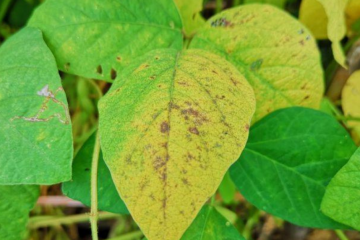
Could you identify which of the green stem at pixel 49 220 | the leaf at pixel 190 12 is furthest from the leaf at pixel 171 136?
the green stem at pixel 49 220

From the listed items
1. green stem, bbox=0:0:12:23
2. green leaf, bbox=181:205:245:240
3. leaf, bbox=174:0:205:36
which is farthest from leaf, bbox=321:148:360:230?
green stem, bbox=0:0:12:23

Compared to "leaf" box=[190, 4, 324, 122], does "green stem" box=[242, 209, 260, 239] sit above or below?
below

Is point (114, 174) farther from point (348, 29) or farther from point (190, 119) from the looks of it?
point (348, 29)

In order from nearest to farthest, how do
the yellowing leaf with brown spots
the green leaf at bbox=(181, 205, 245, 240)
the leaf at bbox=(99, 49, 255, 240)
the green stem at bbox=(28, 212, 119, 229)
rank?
the leaf at bbox=(99, 49, 255, 240) < the green leaf at bbox=(181, 205, 245, 240) < the yellowing leaf with brown spots < the green stem at bbox=(28, 212, 119, 229)

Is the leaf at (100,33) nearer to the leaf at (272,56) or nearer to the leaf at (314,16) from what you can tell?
the leaf at (272,56)

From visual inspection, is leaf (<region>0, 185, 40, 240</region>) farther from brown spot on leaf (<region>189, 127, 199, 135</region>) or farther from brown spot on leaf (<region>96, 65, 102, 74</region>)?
brown spot on leaf (<region>189, 127, 199, 135</region>)

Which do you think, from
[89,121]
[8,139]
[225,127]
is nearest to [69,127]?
[8,139]

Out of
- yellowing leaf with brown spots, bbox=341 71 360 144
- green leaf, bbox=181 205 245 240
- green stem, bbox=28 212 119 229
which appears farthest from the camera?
green stem, bbox=28 212 119 229
